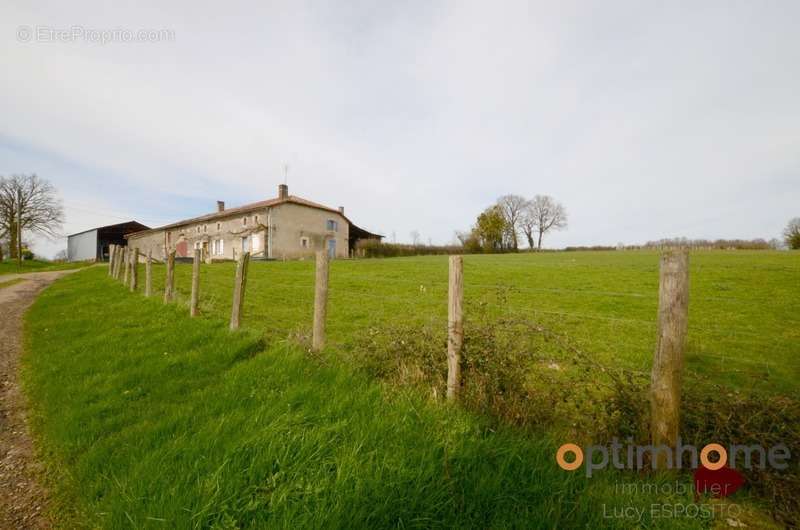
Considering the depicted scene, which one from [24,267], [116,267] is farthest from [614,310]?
[24,267]

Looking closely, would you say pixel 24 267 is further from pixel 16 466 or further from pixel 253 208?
pixel 16 466

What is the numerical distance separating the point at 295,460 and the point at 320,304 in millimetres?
2474

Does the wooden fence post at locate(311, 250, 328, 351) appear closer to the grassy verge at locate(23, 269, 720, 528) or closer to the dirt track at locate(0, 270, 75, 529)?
the grassy verge at locate(23, 269, 720, 528)

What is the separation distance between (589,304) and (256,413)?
433 inches

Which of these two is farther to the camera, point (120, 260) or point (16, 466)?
point (120, 260)

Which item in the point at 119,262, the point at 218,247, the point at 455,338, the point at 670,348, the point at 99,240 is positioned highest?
the point at 99,240

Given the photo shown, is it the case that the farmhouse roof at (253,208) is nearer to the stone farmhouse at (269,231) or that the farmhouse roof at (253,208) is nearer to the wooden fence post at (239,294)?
the stone farmhouse at (269,231)

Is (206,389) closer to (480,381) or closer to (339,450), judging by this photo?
(339,450)

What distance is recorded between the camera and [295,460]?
2.49m

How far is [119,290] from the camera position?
12.3 m

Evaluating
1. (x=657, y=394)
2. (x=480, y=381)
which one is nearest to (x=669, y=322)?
(x=657, y=394)

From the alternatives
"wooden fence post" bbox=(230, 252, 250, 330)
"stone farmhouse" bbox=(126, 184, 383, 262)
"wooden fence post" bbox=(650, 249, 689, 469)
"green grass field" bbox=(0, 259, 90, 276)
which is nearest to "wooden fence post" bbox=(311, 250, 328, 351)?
"wooden fence post" bbox=(230, 252, 250, 330)

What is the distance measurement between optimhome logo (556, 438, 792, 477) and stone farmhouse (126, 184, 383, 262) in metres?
30.6

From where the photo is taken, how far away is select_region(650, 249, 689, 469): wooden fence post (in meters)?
2.60
